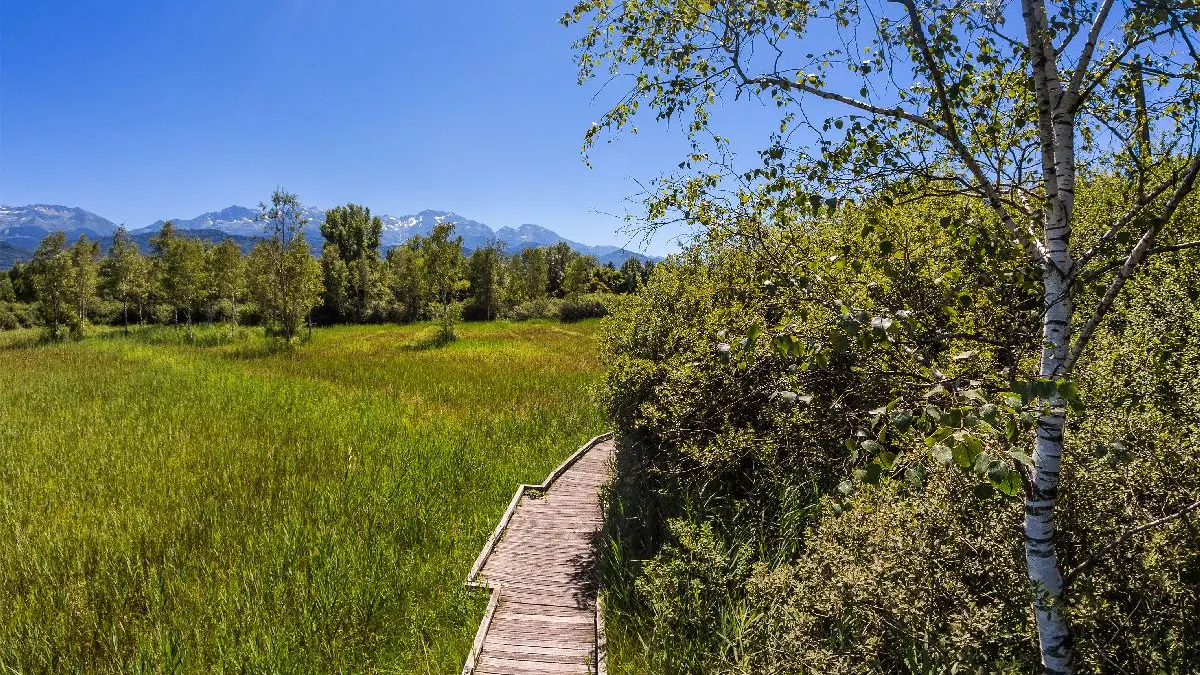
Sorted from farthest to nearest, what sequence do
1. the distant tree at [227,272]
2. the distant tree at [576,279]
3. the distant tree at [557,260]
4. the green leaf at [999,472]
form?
the distant tree at [557,260]
the distant tree at [576,279]
the distant tree at [227,272]
the green leaf at [999,472]

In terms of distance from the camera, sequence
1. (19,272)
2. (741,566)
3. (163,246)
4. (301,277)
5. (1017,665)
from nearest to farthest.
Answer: (1017,665) → (741,566) → (301,277) → (163,246) → (19,272)

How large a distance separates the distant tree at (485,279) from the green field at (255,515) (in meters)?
33.1

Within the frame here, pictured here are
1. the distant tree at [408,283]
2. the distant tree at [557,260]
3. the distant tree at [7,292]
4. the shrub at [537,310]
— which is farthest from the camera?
the distant tree at [557,260]

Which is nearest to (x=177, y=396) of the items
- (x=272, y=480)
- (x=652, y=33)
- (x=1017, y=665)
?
(x=272, y=480)

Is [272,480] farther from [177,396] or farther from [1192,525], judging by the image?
[1192,525]

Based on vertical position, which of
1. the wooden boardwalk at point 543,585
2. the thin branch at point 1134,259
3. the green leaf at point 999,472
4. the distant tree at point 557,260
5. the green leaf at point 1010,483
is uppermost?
the distant tree at point 557,260

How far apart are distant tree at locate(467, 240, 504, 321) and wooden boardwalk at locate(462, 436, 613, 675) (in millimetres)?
42167

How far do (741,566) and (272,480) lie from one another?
7643 mm

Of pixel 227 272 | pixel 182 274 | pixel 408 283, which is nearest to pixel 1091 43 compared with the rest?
Result: pixel 182 274

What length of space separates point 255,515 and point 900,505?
7944mm

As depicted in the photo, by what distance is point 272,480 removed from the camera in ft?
28.8

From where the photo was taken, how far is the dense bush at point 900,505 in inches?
103

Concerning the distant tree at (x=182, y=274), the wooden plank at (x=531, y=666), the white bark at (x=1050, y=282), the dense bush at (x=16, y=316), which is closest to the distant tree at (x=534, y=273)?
the distant tree at (x=182, y=274)

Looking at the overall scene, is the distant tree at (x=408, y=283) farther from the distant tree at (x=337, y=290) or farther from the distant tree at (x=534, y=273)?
the distant tree at (x=534, y=273)
